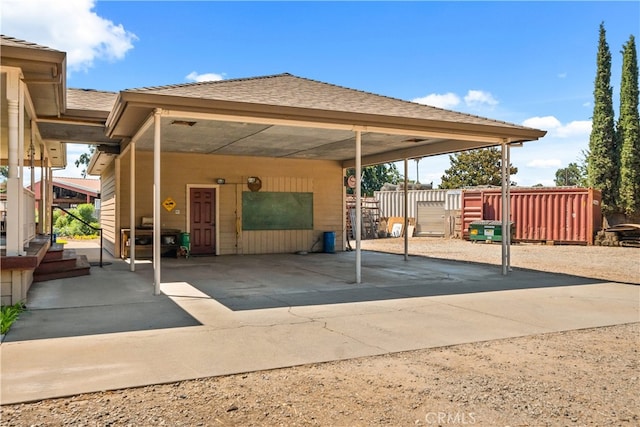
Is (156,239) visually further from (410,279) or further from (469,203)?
(469,203)

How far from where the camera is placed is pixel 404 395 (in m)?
3.87

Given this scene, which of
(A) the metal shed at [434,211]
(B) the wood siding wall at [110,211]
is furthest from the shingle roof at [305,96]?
(A) the metal shed at [434,211]

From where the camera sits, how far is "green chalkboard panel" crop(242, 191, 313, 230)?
15430 millimetres

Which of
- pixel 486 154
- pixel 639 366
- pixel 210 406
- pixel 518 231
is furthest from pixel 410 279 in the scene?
pixel 486 154

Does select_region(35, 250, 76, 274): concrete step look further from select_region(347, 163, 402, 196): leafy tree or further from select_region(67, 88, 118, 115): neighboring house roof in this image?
select_region(347, 163, 402, 196): leafy tree

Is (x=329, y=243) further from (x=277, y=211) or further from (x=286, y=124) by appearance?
(x=286, y=124)

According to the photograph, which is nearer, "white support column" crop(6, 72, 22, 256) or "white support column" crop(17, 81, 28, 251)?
"white support column" crop(6, 72, 22, 256)

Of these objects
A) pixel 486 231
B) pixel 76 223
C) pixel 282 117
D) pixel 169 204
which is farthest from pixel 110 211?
pixel 486 231

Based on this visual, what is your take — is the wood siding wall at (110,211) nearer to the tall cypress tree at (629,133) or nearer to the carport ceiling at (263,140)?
the carport ceiling at (263,140)

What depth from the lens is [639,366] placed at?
469 cm

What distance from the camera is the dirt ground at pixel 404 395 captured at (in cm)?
341

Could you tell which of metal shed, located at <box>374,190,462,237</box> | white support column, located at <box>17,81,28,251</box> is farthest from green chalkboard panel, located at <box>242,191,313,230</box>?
metal shed, located at <box>374,190,462,237</box>

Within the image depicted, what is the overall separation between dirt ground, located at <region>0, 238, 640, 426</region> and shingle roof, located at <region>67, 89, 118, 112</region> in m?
A: 8.32

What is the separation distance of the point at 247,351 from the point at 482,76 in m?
20.3
